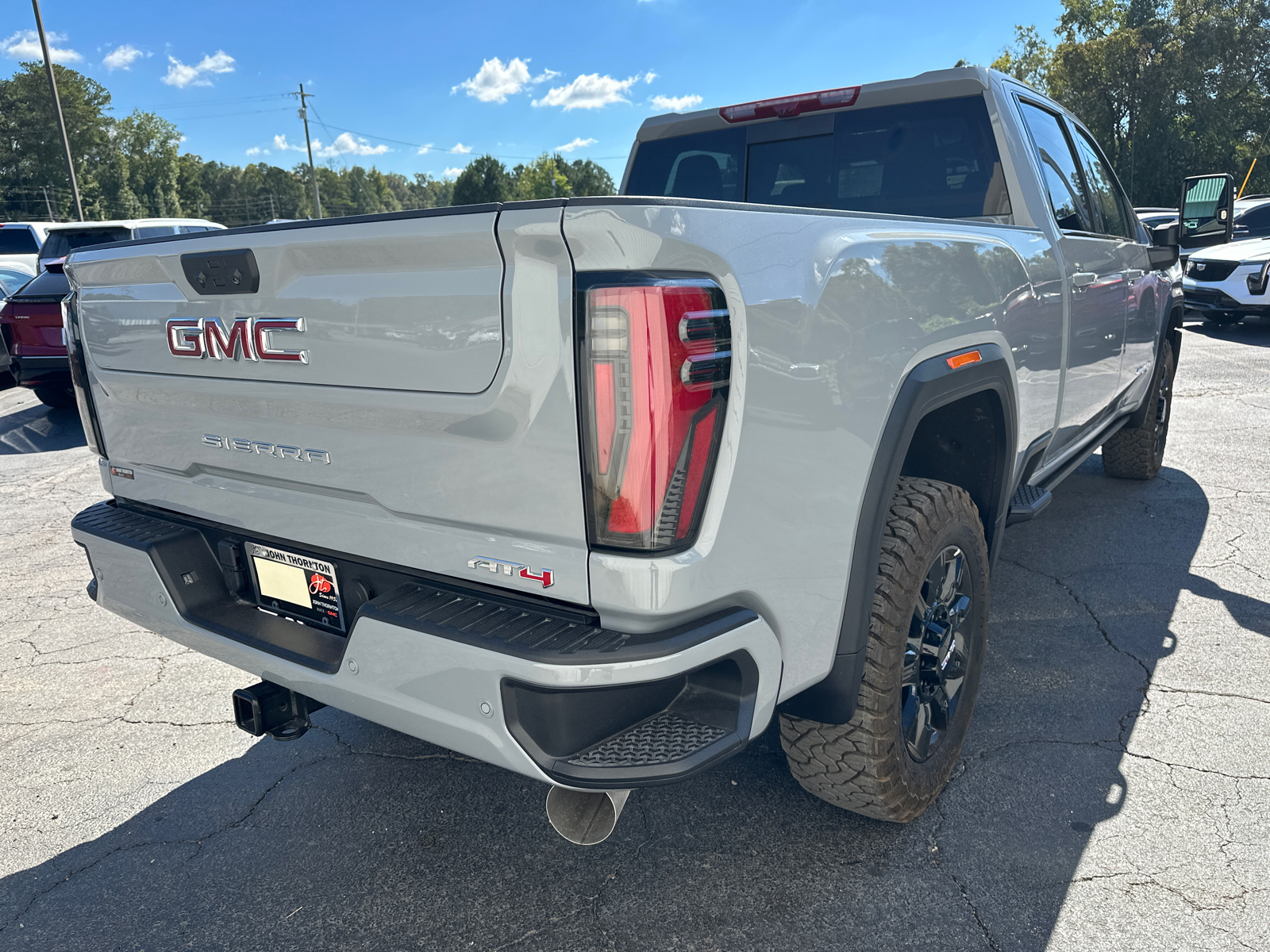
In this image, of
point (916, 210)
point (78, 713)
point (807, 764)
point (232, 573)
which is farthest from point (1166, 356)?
point (78, 713)

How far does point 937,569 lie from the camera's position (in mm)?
2406

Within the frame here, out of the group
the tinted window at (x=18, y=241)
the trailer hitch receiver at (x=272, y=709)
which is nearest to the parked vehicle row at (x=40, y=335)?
the tinted window at (x=18, y=241)

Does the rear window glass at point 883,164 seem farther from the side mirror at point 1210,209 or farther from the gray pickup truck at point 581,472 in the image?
the side mirror at point 1210,209

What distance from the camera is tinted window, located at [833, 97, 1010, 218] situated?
3.24 metres

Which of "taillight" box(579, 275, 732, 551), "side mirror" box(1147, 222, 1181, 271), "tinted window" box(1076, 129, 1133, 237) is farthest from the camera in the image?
"side mirror" box(1147, 222, 1181, 271)

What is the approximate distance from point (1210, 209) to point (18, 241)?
632 inches

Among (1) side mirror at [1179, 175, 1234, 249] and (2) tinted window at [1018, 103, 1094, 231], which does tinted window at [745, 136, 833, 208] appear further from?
(1) side mirror at [1179, 175, 1234, 249]

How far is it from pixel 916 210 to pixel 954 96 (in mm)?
417

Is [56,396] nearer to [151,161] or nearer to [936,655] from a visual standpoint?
[936,655]

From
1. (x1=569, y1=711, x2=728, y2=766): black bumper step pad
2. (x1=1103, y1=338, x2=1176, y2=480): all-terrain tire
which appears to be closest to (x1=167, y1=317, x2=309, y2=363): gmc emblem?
(x1=569, y1=711, x2=728, y2=766): black bumper step pad

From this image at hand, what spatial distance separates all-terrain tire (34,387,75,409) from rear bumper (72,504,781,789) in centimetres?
910

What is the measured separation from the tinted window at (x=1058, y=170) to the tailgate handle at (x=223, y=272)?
2.80 m

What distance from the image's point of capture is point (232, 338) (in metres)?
2.05

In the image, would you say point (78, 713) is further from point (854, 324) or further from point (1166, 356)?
point (1166, 356)
